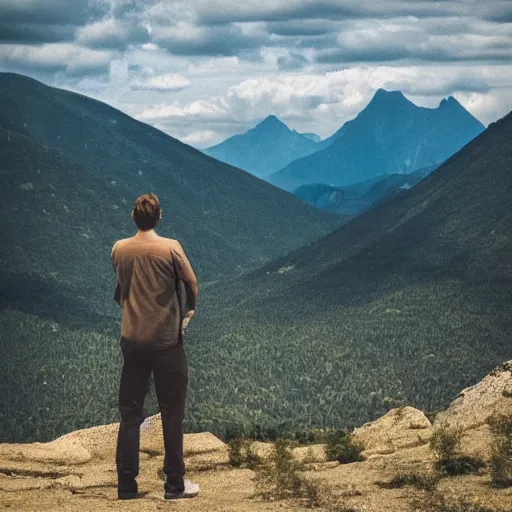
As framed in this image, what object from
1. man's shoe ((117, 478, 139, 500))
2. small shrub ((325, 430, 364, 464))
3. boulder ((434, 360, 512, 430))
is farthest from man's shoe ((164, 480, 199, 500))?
boulder ((434, 360, 512, 430))

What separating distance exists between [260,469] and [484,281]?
169429 millimetres

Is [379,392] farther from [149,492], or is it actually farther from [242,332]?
[149,492]

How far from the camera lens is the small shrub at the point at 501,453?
21.7 meters

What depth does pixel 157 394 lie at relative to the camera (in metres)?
20.5

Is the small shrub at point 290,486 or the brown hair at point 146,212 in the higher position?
the brown hair at point 146,212

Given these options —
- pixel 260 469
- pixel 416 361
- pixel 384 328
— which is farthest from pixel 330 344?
pixel 260 469

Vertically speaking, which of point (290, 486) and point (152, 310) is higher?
point (152, 310)

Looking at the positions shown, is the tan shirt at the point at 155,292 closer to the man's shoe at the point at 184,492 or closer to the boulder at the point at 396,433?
the man's shoe at the point at 184,492

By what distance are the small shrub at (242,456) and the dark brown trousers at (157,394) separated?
612cm

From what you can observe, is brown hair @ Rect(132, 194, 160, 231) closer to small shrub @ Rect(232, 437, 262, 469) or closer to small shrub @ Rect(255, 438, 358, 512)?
small shrub @ Rect(255, 438, 358, 512)

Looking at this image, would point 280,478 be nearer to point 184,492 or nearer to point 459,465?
point 184,492

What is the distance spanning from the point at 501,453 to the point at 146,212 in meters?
10.2

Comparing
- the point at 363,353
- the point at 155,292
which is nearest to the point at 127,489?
the point at 155,292

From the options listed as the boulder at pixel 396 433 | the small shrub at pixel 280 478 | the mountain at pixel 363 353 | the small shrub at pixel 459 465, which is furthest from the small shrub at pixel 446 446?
the mountain at pixel 363 353
